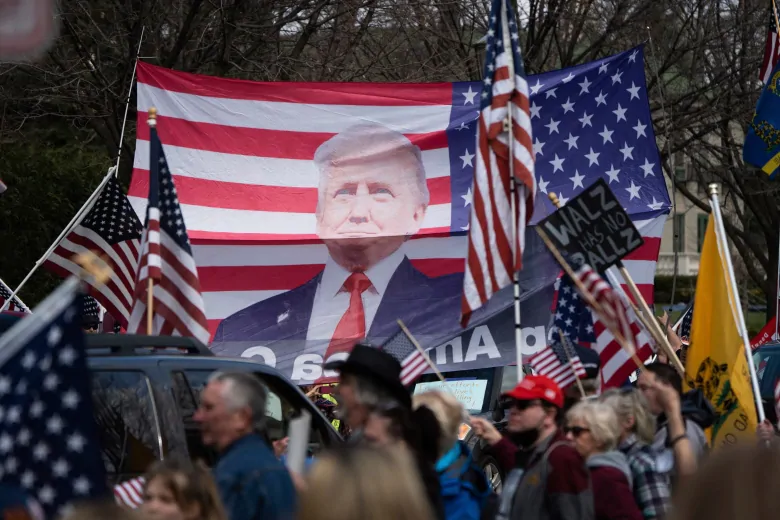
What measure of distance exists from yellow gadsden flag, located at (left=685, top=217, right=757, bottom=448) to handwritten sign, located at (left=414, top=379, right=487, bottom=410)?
589 cm

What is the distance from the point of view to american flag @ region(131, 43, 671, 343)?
32.3 ft

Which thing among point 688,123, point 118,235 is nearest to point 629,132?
point 118,235

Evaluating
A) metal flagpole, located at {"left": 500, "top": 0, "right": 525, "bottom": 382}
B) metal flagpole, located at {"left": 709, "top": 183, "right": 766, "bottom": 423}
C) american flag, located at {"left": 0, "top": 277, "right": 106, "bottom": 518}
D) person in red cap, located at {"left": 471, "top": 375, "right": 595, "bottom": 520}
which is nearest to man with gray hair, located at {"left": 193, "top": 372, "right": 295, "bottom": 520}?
american flag, located at {"left": 0, "top": 277, "right": 106, "bottom": 518}

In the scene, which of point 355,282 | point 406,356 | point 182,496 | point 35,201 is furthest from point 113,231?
point 35,201

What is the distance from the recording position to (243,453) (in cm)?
456

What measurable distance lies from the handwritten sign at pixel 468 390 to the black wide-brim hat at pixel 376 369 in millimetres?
8254

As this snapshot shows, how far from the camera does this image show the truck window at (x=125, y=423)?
5.35 metres

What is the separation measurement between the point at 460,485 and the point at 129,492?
1.48 meters

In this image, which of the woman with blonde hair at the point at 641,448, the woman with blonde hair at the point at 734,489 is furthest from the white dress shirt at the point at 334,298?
the woman with blonde hair at the point at 734,489

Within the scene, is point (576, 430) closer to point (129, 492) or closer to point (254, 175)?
point (129, 492)

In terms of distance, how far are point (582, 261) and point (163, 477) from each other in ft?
15.1

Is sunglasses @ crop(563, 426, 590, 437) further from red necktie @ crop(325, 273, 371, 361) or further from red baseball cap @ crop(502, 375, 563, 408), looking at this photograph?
red necktie @ crop(325, 273, 371, 361)

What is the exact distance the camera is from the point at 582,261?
8086mm

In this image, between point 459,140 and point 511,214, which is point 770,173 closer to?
point 459,140
